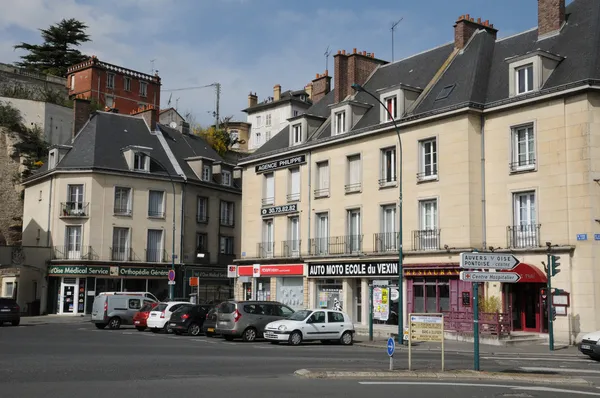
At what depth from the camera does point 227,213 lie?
54562 millimetres

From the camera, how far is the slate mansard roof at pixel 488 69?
91.4 feet

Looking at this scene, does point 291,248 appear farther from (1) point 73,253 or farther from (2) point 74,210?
(2) point 74,210

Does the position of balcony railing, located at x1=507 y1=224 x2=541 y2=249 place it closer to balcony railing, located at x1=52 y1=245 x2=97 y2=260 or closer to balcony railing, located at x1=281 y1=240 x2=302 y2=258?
balcony railing, located at x1=281 y1=240 x2=302 y2=258

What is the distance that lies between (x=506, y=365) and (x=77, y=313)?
33865 mm

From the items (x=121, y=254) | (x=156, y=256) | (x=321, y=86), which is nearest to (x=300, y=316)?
(x=321, y=86)

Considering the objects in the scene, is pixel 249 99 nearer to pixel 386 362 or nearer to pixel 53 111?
pixel 53 111

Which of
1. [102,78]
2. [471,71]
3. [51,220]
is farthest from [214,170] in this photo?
[471,71]

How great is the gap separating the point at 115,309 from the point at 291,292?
9.67 meters

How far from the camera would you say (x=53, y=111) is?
2291 inches

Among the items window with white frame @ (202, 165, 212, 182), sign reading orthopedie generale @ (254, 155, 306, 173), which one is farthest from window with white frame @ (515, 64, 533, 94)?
window with white frame @ (202, 165, 212, 182)

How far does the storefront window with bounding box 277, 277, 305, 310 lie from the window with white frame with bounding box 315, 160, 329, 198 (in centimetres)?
479

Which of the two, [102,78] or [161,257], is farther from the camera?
[102,78]

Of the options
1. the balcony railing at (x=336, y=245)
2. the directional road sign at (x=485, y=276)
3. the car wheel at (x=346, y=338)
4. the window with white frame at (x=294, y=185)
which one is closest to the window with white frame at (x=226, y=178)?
the window with white frame at (x=294, y=185)

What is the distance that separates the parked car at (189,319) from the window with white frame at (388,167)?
10.1 m
